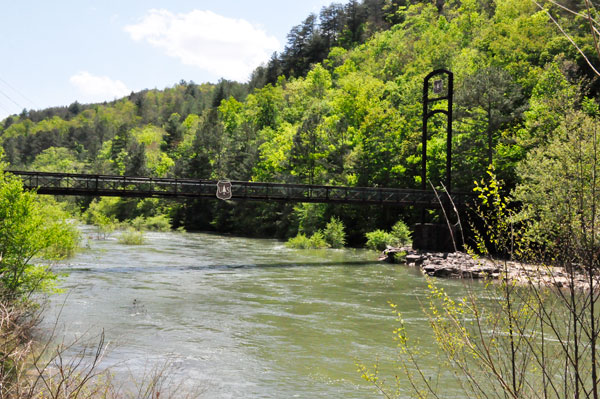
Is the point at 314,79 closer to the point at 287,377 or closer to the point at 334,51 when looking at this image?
the point at 334,51

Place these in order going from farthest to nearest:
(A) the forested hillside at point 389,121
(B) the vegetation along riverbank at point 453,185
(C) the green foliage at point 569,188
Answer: (A) the forested hillside at point 389,121 → (B) the vegetation along riverbank at point 453,185 → (C) the green foliage at point 569,188

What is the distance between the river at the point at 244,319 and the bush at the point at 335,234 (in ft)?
37.7

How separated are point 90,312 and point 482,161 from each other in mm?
26326

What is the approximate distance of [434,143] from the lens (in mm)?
37438

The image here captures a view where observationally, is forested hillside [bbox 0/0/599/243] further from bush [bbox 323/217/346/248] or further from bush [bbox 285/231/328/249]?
bush [bbox 285/231/328/249]

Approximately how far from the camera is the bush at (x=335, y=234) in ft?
122

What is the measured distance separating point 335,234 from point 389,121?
11470 mm

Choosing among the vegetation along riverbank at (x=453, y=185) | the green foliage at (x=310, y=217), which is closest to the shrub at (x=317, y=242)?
the vegetation along riverbank at (x=453, y=185)

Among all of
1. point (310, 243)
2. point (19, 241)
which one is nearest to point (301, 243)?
point (310, 243)

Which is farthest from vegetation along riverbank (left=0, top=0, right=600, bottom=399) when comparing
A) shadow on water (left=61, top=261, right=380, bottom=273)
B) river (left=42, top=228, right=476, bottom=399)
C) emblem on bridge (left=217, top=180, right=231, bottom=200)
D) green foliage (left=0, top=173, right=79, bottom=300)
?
emblem on bridge (left=217, top=180, right=231, bottom=200)

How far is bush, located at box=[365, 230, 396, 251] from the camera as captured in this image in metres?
33.8

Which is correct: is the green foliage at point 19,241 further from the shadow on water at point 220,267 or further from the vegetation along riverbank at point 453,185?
the shadow on water at point 220,267

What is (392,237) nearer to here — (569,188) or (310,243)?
(310,243)

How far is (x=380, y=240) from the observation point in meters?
34.2
